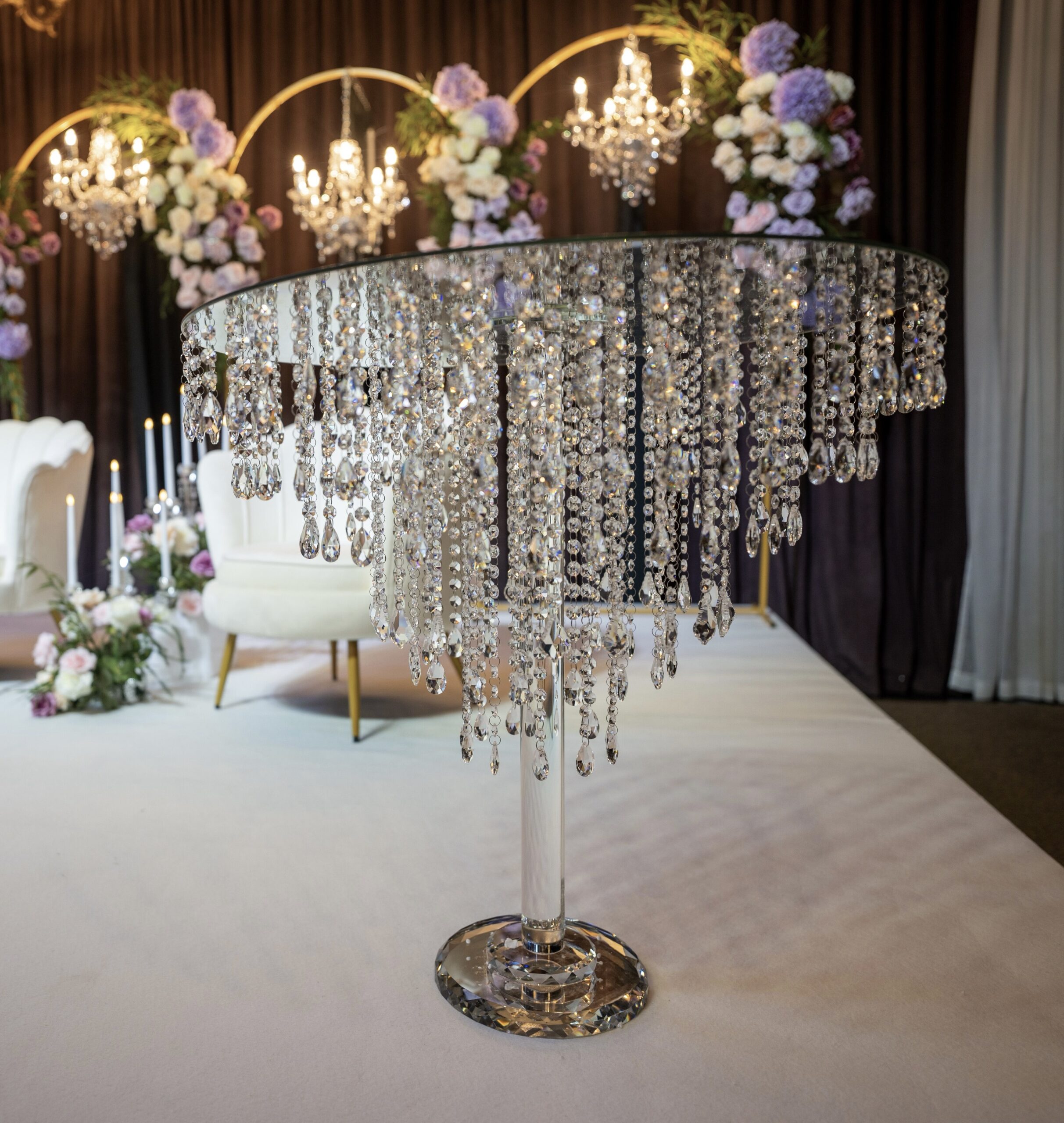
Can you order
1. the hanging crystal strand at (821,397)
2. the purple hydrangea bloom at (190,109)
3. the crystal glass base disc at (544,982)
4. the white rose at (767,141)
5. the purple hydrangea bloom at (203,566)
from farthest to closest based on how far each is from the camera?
the purple hydrangea bloom at (190,109), the white rose at (767,141), the purple hydrangea bloom at (203,566), the crystal glass base disc at (544,982), the hanging crystal strand at (821,397)

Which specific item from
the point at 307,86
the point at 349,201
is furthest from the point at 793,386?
the point at 307,86

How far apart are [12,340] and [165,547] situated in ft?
6.73

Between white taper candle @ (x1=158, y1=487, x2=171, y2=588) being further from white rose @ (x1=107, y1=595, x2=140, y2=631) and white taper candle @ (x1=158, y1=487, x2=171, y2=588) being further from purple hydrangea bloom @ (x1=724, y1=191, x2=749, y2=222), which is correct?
purple hydrangea bloom @ (x1=724, y1=191, x2=749, y2=222)

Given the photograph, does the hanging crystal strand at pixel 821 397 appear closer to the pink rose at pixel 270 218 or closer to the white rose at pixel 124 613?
the white rose at pixel 124 613

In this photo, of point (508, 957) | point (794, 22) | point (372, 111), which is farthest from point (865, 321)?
point (372, 111)

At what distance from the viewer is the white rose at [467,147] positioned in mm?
3689

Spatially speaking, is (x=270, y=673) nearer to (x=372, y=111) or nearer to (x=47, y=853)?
(x=47, y=853)

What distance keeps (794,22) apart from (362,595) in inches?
114

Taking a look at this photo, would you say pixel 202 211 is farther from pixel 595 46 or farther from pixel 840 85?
pixel 840 85

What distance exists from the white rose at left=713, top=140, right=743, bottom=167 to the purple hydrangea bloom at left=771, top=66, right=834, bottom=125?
0.19 m

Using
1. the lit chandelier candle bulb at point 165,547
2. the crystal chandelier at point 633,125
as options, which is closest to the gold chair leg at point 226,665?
the lit chandelier candle bulb at point 165,547

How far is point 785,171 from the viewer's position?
3.44 metres

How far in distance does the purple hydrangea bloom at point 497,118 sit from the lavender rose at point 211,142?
1094mm

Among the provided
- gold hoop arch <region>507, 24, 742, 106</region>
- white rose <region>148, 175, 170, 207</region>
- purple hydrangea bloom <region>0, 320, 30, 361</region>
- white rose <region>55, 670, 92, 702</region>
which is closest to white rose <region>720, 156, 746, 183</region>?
gold hoop arch <region>507, 24, 742, 106</region>
